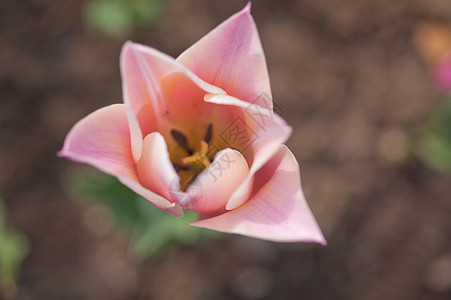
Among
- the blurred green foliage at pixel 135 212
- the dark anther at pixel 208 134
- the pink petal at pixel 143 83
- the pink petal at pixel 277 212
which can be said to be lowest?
the blurred green foliage at pixel 135 212

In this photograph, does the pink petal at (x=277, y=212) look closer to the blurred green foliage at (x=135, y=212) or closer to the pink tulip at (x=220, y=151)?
the pink tulip at (x=220, y=151)

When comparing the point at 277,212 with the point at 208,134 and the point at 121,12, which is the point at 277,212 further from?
the point at 121,12

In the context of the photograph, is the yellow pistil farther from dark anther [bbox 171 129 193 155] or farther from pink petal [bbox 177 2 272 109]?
pink petal [bbox 177 2 272 109]

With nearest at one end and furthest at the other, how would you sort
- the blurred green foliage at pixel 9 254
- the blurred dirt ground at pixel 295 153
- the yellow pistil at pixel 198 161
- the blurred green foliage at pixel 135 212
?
1. the yellow pistil at pixel 198 161
2. the blurred green foliage at pixel 135 212
3. the blurred green foliage at pixel 9 254
4. the blurred dirt ground at pixel 295 153

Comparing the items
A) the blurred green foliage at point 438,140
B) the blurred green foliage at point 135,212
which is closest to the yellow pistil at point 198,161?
the blurred green foliage at point 135,212

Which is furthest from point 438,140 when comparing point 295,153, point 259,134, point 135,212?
point 259,134

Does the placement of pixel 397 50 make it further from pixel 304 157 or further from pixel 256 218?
pixel 256 218

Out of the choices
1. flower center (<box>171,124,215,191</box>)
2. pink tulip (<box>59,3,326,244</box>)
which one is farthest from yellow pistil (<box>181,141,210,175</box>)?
pink tulip (<box>59,3,326,244</box>)
